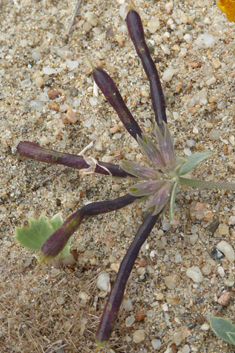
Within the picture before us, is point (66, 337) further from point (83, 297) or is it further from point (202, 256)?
point (202, 256)

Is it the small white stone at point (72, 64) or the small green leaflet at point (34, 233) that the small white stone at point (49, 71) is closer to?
the small white stone at point (72, 64)

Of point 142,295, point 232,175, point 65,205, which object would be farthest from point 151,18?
point 142,295

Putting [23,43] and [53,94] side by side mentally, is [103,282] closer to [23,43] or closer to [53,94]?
[53,94]

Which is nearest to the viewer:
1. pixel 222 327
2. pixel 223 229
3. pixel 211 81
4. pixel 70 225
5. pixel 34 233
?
pixel 70 225

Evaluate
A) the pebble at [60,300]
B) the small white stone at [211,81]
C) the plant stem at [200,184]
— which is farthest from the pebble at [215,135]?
the pebble at [60,300]

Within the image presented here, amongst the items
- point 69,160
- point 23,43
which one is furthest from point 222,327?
point 23,43

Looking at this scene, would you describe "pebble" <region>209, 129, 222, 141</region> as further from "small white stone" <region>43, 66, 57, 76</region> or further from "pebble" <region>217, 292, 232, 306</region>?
"small white stone" <region>43, 66, 57, 76</region>

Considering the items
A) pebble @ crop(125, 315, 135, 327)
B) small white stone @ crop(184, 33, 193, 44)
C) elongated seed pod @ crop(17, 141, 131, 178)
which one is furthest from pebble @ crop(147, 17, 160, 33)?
pebble @ crop(125, 315, 135, 327)
